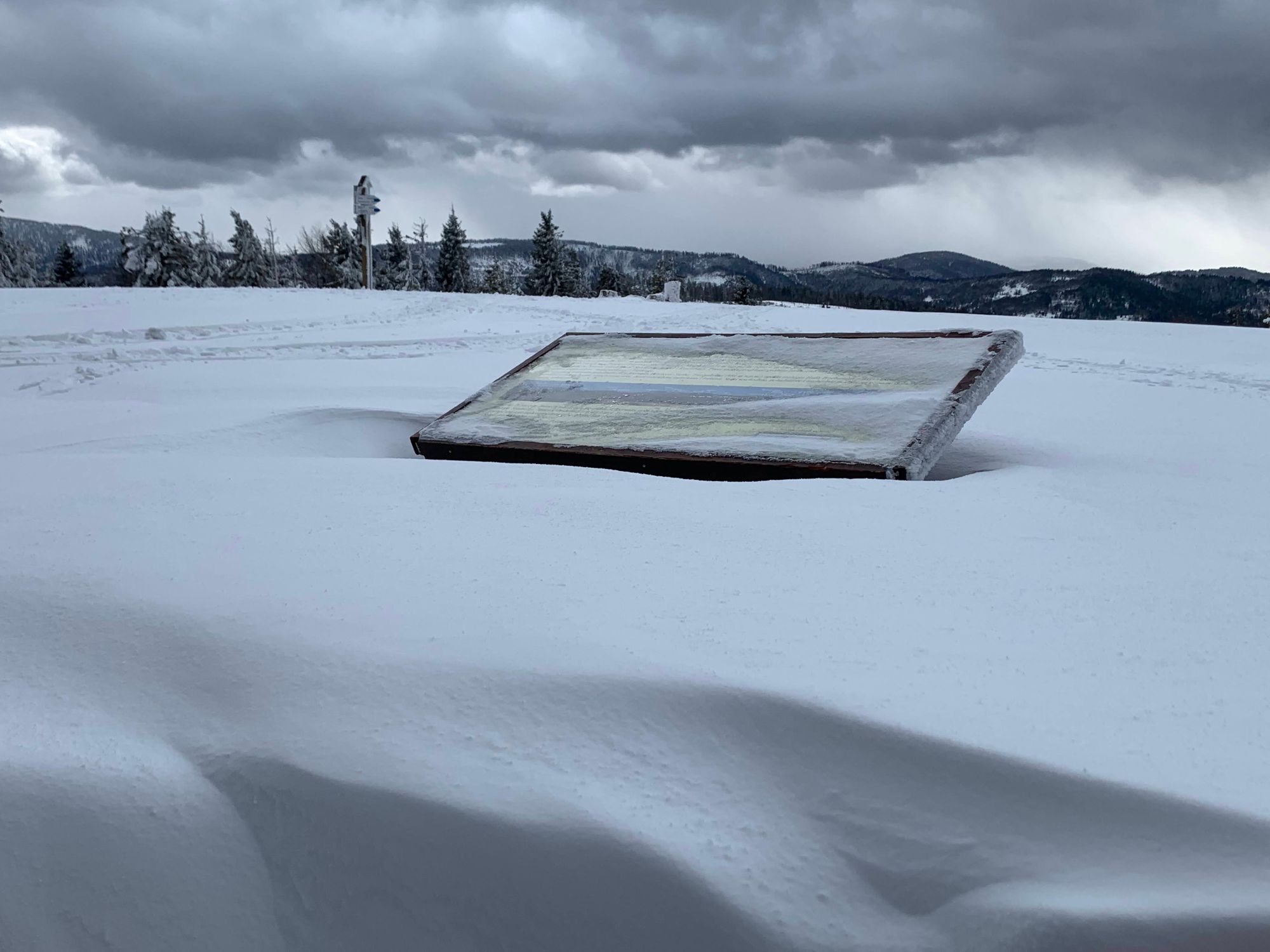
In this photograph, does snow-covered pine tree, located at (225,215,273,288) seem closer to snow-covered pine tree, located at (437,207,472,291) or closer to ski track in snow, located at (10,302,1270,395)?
snow-covered pine tree, located at (437,207,472,291)

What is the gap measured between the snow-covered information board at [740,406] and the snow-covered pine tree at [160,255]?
4219 centimetres

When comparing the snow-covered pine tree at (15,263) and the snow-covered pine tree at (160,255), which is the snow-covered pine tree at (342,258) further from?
the snow-covered pine tree at (15,263)

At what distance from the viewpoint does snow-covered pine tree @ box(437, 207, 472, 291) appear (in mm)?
46281

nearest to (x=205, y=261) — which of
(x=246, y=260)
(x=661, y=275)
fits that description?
(x=246, y=260)

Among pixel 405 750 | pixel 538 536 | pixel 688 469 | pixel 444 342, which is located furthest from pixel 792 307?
pixel 405 750

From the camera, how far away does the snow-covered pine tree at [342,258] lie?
43.9 metres

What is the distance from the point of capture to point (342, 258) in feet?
149

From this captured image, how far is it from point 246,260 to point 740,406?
Result: 52566 millimetres

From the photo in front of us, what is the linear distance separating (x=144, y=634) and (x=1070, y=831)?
1396 millimetres

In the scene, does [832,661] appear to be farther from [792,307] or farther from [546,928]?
[792,307]

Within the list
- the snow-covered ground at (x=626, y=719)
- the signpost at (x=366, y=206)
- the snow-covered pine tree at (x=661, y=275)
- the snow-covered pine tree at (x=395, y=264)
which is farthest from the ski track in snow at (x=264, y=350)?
the snow-covered pine tree at (x=661, y=275)

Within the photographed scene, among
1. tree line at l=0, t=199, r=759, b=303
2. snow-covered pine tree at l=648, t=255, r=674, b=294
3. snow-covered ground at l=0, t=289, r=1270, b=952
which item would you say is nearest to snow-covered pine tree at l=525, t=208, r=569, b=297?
tree line at l=0, t=199, r=759, b=303

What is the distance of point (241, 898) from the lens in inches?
43.4

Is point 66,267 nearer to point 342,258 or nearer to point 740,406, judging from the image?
point 342,258
